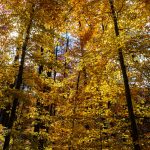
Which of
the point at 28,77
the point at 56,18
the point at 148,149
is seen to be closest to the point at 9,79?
the point at 28,77

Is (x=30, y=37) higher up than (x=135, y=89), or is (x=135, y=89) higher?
(x=30, y=37)

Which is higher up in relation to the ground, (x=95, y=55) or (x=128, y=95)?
(x=95, y=55)

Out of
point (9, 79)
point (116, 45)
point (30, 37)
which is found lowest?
point (9, 79)

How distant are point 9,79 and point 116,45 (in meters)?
4.93

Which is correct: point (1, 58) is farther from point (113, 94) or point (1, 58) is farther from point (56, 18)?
point (113, 94)

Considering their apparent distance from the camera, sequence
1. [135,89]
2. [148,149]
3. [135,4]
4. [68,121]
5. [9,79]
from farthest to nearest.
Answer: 1. [68,121]
2. [135,89]
3. [9,79]
4. [135,4]
5. [148,149]

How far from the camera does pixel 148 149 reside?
9.63 m

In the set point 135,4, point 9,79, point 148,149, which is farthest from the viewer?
point 9,79

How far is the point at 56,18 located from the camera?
11.8 meters

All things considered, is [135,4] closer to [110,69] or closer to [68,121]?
[110,69]

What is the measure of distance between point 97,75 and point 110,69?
0.69 m

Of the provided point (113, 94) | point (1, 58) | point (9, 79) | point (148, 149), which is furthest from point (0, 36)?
point (148, 149)

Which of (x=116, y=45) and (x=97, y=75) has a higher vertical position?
(x=116, y=45)

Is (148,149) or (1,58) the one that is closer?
(148,149)
